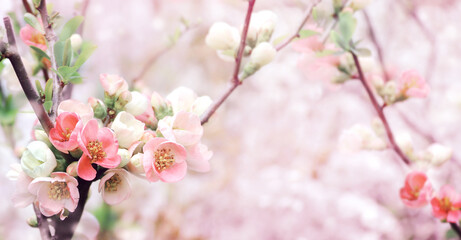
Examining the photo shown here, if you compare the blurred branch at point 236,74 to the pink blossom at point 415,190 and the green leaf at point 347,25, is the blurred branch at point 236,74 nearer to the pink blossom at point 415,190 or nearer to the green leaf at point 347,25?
the green leaf at point 347,25

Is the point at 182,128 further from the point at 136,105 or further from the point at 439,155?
the point at 439,155

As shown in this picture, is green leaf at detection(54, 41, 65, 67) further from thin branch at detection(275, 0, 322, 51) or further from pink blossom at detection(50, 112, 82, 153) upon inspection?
thin branch at detection(275, 0, 322, 51)

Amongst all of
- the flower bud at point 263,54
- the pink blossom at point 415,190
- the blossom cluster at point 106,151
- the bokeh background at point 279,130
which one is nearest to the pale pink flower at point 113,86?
the blossom cluster at point 106,151

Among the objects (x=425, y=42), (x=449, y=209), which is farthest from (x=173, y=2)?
(x=449, y=209)

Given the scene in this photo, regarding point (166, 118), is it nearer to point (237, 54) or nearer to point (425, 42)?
point (237, 54)

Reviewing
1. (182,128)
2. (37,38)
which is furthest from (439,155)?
(37,38)

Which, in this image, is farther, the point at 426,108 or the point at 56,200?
the point at 426,108
